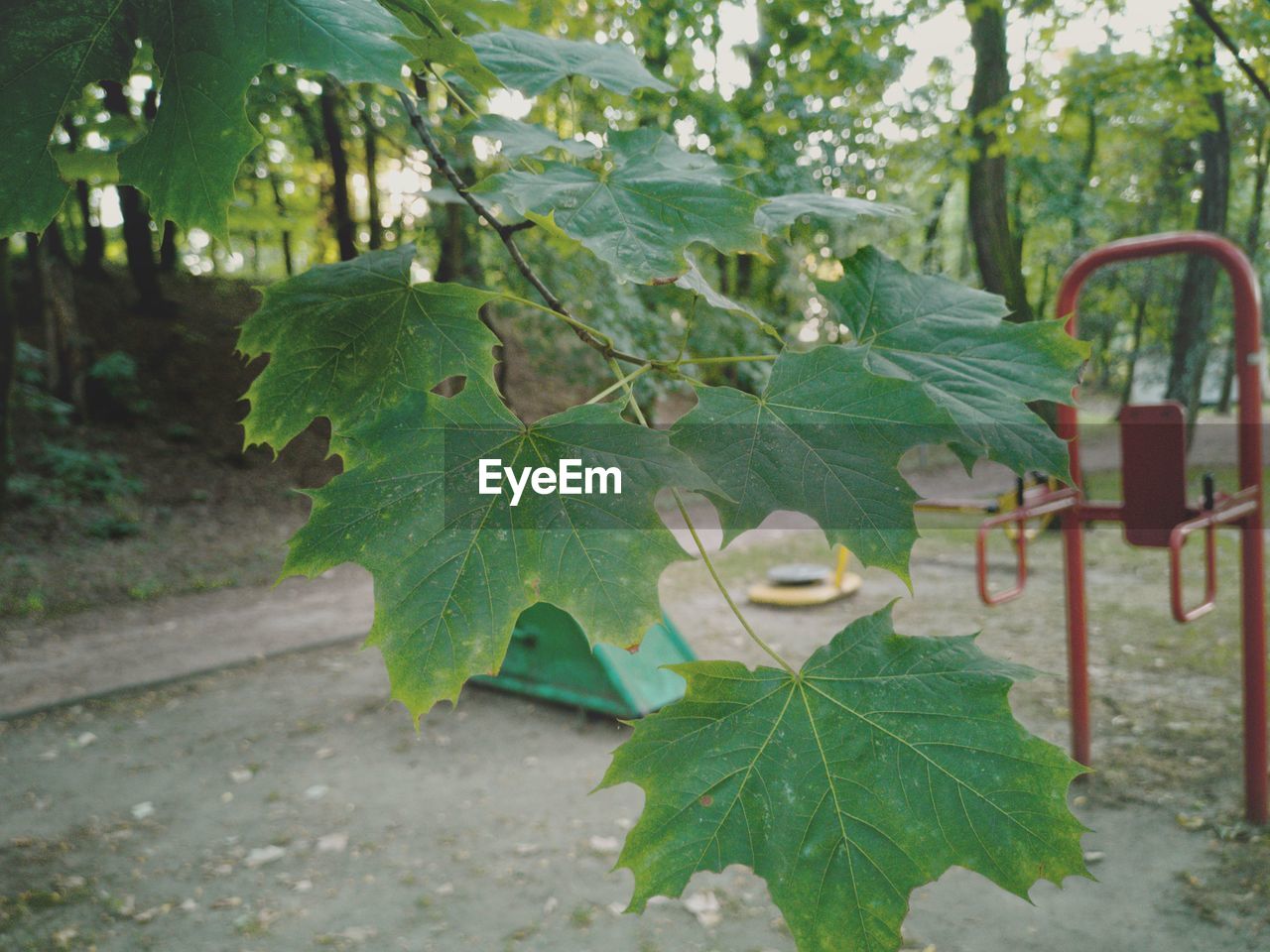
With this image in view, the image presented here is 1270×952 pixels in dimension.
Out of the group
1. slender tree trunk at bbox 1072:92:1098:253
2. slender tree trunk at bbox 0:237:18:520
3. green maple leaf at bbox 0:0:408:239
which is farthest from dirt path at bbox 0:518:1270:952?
slender tree trunk at bbox 1072:92:1098:253

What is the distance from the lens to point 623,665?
5.50 metres

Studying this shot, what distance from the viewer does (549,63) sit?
3.84 ft

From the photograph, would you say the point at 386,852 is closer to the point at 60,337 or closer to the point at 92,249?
the point at 60,337

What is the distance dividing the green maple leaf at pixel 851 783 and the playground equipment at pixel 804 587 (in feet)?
24.6

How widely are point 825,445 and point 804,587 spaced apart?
8108mm

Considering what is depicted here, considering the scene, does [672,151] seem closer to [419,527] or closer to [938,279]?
[938,279]

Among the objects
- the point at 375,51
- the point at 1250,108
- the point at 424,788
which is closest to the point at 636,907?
the point at 375,51

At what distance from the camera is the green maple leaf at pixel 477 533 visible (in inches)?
30.8

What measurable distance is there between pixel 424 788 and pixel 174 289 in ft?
47.8

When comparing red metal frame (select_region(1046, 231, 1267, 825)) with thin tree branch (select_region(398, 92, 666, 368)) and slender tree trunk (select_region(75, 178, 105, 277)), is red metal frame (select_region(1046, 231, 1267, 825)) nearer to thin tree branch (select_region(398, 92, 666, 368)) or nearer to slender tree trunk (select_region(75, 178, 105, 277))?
thin tree branch (select_region(398, 92, 666, 368))

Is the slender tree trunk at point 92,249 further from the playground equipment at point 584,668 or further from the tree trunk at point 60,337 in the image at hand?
the playground equipment at point 584,668

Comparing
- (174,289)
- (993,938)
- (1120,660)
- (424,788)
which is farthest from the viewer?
(174,289)

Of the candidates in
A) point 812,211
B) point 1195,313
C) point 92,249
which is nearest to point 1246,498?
point 812,211

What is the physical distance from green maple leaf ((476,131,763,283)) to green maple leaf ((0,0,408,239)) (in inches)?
6.5
